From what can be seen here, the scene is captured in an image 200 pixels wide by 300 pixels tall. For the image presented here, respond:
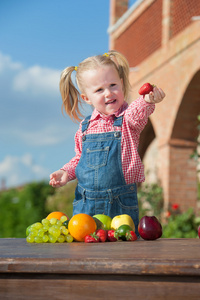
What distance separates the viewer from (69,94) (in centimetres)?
296

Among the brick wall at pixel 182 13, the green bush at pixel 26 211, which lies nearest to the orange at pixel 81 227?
the brick wall at pixel 182 13

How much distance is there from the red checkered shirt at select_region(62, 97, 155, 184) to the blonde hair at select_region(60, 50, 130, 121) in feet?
0.68

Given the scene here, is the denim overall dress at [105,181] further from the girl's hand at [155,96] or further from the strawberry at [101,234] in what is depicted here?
the strawberry at [101,234]

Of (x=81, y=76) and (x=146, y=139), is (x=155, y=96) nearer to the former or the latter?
(x=81, y=76)

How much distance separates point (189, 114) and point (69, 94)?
21.9 ft

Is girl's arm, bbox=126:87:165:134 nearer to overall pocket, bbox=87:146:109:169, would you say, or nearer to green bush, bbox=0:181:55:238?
overall pocket, bbox=87:146:109:169

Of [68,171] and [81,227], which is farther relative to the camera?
[68,171]

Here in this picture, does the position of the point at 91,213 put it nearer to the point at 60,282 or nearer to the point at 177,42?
the point at 60,282

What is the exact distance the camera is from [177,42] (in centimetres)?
923

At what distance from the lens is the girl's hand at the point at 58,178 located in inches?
106

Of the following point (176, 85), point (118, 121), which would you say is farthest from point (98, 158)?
point (176, 85)

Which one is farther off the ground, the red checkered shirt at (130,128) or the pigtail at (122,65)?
the pigtail at (122,65)

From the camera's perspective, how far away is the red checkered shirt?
2494 mm

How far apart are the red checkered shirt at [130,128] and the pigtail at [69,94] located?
22 centimetres
